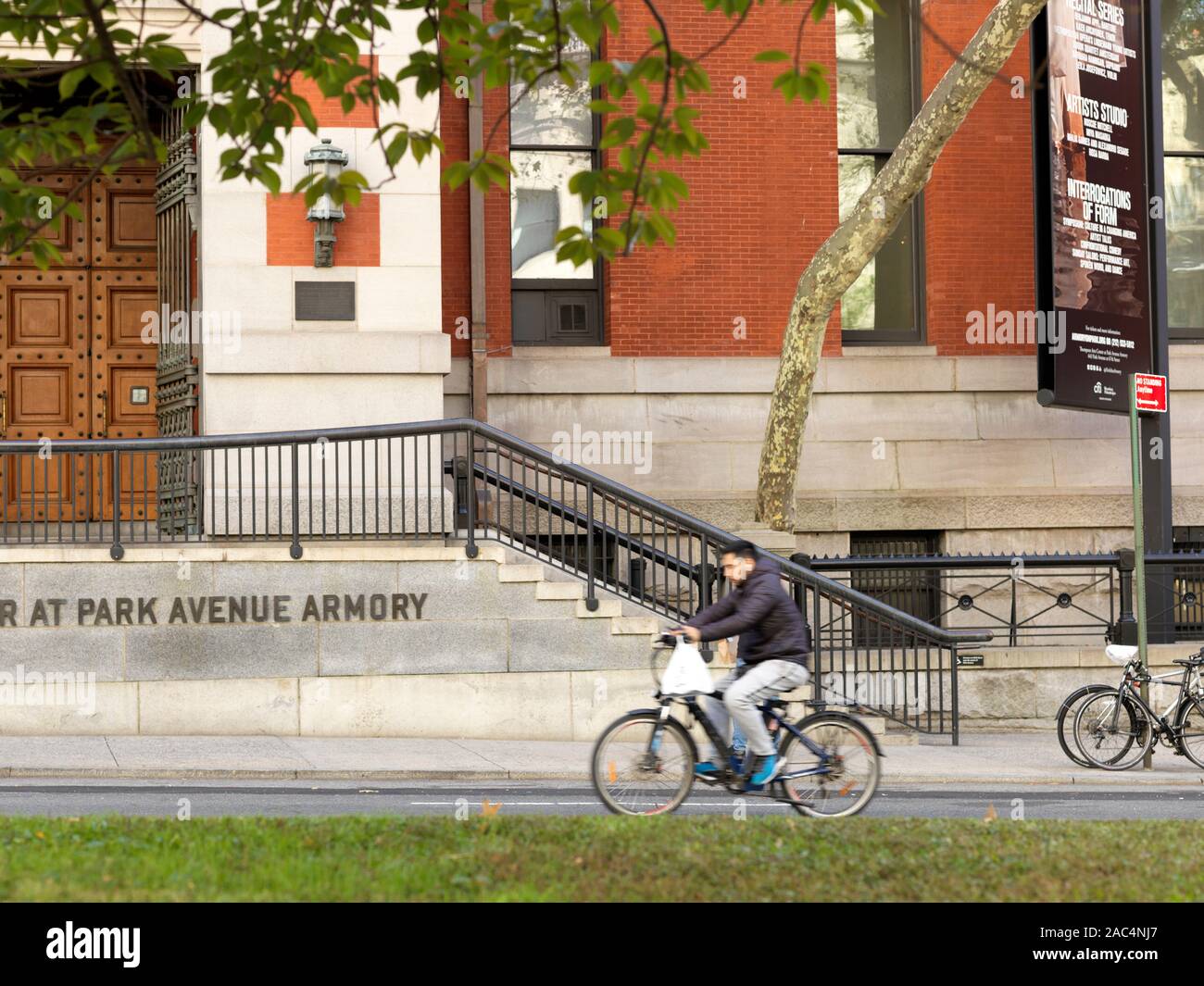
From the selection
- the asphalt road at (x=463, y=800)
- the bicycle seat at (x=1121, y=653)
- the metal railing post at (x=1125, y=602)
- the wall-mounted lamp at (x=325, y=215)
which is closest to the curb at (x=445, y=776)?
the asphalt road at (x=463, y=800)

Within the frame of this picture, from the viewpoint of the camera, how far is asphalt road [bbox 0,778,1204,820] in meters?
10.6

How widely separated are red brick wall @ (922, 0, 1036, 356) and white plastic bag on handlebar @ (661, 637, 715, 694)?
1038 cm

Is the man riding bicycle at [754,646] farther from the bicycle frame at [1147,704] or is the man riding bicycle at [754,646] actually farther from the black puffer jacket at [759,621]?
the bicycle frame at [1147,704]

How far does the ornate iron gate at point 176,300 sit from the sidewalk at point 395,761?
269 centimetres

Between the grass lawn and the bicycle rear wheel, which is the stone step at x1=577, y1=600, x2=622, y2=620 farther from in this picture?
the grass lawn

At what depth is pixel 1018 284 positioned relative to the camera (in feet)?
65.2

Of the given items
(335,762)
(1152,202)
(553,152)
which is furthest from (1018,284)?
(335,762)

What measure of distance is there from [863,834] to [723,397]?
11.6 meters

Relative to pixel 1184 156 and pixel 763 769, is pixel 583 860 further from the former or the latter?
pixel 1184 156

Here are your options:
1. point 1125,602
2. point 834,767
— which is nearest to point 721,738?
point 834,767

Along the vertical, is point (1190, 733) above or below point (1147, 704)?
below

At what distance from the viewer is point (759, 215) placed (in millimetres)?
19359

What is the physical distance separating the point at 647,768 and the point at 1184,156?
45.6ft

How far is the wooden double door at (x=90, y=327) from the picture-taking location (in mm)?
17844
